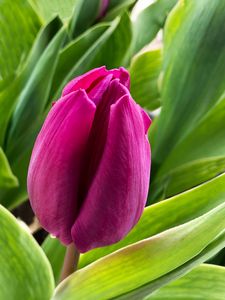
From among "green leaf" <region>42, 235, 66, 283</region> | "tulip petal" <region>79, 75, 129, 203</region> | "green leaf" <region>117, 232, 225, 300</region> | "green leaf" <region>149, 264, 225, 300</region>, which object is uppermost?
"tulip petal" <region>79, 75, 129, 203</region>

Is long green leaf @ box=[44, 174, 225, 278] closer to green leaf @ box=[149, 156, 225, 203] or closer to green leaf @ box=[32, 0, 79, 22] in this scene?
green leaf @ box=[149, 156, 225, 203]

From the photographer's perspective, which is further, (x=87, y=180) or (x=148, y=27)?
(x=148, y=27)

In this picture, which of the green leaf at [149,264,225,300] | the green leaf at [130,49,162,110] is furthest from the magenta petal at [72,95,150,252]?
the green leaf at [130,49,162,110]

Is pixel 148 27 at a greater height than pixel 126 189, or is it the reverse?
pixel 126 189

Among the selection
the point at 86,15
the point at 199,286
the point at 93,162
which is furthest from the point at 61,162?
the point at 86,15

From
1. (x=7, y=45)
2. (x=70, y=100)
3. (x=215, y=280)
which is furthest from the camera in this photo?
(x=7, y=45)

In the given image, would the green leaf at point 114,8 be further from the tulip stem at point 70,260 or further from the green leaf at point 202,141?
the tulip stem at point 70,260

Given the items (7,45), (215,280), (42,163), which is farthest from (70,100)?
(7,45)

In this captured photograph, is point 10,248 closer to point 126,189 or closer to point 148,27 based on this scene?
point 126,189
